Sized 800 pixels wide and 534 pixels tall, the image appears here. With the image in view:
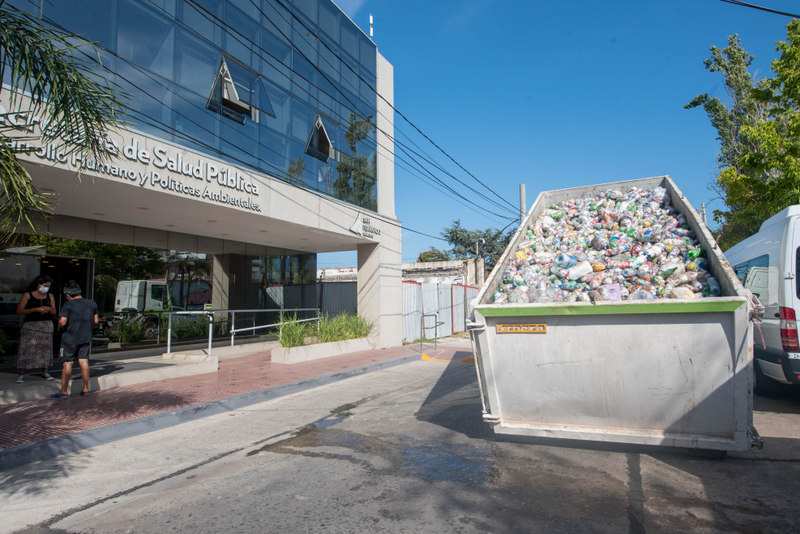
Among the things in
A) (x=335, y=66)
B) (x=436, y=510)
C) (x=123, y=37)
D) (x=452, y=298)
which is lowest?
(x=436, y=510)

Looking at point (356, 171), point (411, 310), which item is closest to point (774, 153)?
point (356, 171)

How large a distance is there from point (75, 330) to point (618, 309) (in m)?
7.64

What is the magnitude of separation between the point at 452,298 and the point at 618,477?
773 inches

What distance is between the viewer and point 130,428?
6.98 metres

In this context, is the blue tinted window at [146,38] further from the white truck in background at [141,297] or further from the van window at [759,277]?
the van window at [759,277]

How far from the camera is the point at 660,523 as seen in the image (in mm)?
3723

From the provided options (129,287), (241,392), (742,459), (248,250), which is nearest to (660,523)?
(742,459)

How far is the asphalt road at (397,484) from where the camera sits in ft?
12.8

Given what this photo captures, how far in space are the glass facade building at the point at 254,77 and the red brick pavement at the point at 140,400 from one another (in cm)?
437

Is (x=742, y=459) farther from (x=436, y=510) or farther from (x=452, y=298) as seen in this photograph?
(x=452, y=298)

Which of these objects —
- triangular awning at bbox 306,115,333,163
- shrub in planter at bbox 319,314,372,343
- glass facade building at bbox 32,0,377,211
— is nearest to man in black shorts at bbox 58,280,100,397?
glass facade building at bbox 32,0,377,211

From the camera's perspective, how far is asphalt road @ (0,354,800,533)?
3889 millimetres

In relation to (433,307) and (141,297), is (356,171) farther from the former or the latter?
(433,307)

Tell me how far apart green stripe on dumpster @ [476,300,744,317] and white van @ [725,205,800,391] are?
322 centimetres
